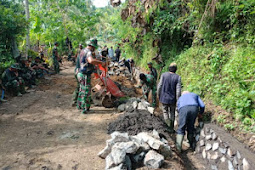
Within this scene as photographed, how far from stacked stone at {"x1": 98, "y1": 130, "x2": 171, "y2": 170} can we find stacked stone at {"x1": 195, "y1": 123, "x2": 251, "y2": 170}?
987mm

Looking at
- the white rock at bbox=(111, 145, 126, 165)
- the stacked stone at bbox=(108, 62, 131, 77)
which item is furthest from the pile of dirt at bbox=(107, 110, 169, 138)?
the stacked stone at bbox=(108, 62, 131, 77)

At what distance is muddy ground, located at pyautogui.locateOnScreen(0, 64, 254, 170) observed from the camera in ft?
10.7

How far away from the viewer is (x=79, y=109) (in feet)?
19.5

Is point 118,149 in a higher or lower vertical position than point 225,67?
lower

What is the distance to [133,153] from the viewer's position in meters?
3.19

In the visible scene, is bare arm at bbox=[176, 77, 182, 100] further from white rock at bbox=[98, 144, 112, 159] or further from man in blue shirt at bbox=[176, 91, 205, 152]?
white rock at bbox=[98, 144, 112, 159]

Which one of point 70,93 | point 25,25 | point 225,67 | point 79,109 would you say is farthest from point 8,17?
point 225,67

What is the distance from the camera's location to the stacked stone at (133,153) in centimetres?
297

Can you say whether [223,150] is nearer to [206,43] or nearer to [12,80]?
[206,43]

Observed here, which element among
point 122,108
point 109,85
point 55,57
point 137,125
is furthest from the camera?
point 55,57

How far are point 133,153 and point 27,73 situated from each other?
7544mm

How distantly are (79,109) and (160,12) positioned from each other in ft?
18.5

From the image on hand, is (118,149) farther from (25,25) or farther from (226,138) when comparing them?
(25,25)

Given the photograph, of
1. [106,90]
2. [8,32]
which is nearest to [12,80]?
[8,32]
